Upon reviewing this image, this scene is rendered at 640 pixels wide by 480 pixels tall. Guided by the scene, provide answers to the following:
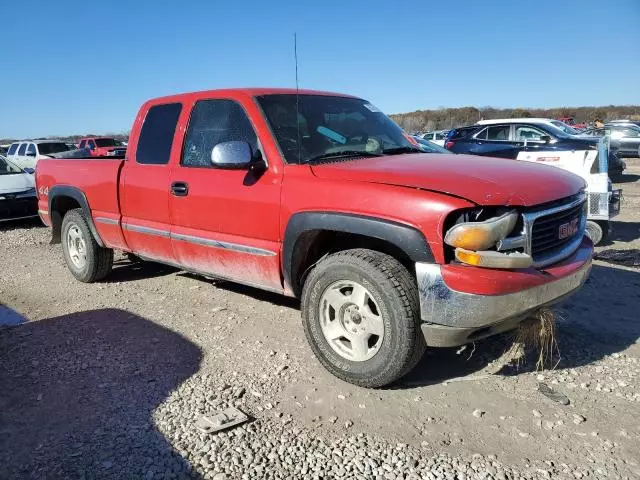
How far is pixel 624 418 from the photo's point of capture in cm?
291

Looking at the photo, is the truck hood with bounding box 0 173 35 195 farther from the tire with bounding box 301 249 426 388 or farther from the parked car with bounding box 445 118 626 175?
the tire with bounding box 301 249 426 388

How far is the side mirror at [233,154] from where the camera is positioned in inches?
139

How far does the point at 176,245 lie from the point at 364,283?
205 cm

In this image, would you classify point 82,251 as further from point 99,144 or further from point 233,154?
point 99,144

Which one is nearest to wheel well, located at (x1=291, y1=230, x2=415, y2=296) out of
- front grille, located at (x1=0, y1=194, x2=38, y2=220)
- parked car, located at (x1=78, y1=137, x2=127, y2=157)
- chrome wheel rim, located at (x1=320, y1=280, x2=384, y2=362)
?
chrome wheel rim, located at (x1=320, y1=280, x2=384, y2=362)

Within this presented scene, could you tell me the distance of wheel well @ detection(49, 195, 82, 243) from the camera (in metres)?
6.01

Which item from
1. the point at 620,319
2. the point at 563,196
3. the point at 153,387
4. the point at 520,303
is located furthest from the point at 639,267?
the point at 153,387

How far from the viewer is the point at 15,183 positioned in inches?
404

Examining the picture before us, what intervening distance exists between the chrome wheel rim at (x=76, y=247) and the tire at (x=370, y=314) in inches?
136

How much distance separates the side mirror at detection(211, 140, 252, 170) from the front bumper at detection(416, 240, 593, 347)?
146cm

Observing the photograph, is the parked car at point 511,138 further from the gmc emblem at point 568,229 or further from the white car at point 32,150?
the white car at point 32,150

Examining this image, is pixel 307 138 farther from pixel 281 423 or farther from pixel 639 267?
pixel 639 267

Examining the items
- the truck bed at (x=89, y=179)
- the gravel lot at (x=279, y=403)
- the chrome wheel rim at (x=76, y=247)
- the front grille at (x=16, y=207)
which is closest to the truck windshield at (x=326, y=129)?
the gravel lot at (x=279, y=403)

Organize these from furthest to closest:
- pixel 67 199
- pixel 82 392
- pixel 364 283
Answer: pixel 67 199 → pixel 82 392 → pixel 364 283
